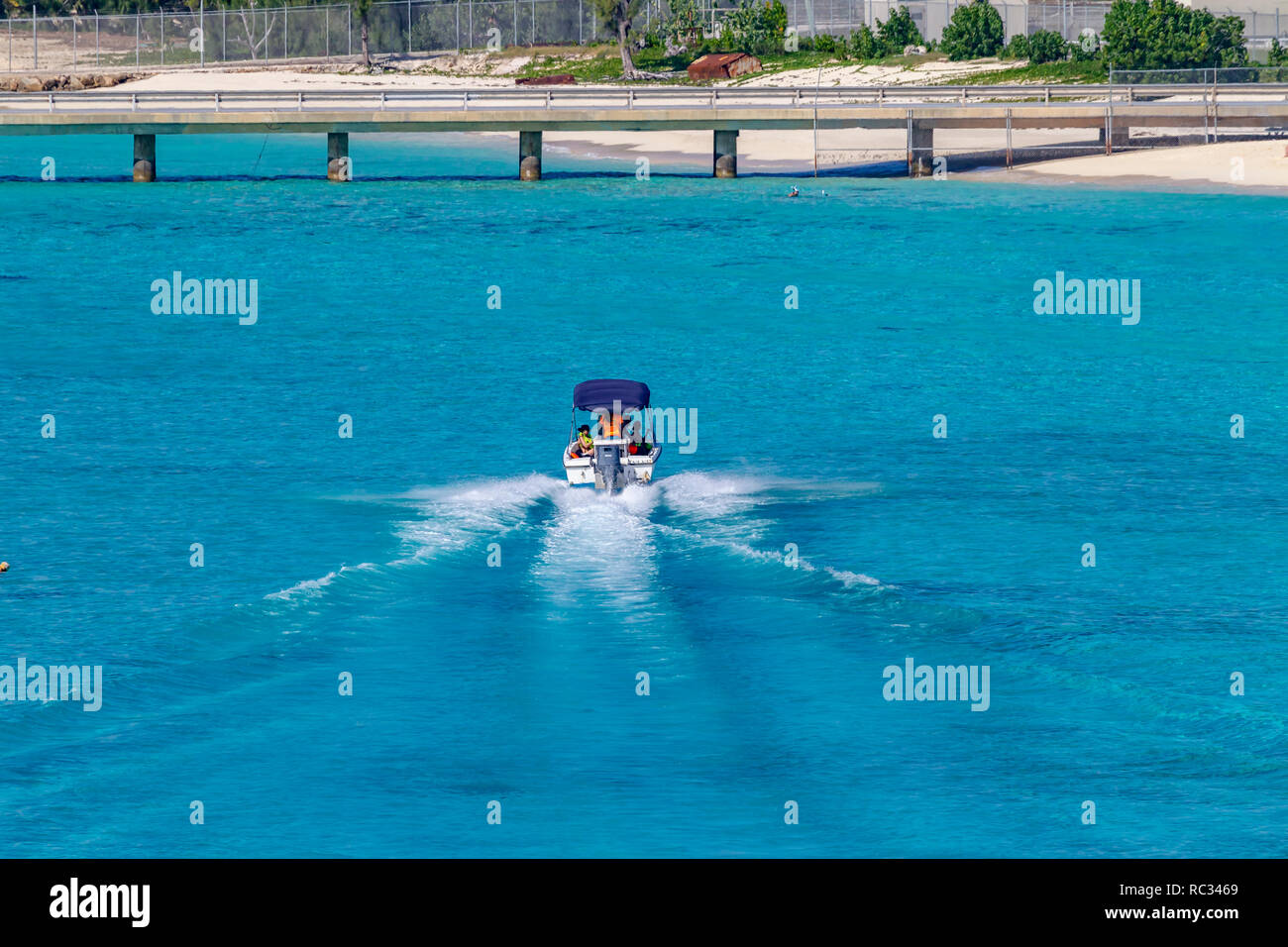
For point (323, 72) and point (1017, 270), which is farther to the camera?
point (323, 72)

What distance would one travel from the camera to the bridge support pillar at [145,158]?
71562 millimetres

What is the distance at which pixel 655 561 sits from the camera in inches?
1027

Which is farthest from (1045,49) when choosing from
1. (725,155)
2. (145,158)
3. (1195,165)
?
(145,158)

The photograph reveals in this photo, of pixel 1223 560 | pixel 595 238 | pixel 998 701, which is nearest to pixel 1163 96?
pixel 595 238

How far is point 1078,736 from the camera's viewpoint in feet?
68.0

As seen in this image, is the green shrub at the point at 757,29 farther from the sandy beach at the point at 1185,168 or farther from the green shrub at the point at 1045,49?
the sandy beach at the point at 1185,168

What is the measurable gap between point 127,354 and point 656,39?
70.3 meters

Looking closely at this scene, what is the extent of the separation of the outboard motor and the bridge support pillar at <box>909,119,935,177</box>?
45.9 meters

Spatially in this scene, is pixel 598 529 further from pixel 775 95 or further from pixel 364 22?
pixel 364 22

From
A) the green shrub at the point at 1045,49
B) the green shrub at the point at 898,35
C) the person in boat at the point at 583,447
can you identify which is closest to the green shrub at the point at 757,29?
the green shrub at the point at 898,35

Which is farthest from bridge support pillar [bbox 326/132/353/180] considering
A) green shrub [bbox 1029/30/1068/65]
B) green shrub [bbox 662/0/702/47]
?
green shrub [bbox 662/0/702/47]

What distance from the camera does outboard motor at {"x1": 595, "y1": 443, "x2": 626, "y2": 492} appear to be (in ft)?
92.9

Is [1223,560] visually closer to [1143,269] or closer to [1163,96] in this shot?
[1143,269]
